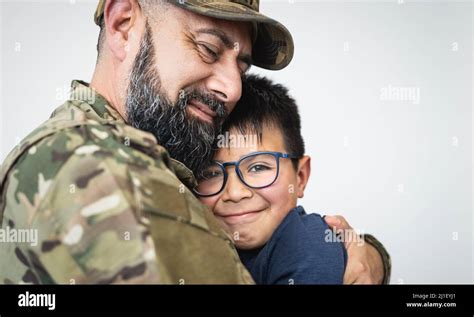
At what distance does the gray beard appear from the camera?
1669mm

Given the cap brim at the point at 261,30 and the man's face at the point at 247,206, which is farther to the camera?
the man's face at the point at 247,206

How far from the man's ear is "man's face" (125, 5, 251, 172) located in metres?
0.06

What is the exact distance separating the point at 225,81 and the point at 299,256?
613 millimetres

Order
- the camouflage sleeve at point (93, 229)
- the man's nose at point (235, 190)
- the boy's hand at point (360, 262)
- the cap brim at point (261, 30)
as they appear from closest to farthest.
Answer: the camouflage sleeve at point (93, 229), the cap brim at point (261, 30), the boy's hand at point (360, 262), the man's nose at point (235, 190)

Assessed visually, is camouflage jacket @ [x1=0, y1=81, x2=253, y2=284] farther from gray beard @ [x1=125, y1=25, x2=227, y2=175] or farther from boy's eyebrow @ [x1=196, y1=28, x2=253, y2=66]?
boy's eyebrow @ [x1=196, y1=28, x2=253, y2=66]

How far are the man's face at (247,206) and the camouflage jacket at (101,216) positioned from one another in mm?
733

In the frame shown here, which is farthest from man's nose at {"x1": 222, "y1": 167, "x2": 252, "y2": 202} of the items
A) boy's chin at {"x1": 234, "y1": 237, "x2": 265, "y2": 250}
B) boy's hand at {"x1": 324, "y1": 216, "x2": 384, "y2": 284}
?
boy's hand at {"x1": 324, "y1": 216, "x2": 384, "y2": 284}

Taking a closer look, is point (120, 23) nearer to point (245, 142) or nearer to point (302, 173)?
point (245, 142)

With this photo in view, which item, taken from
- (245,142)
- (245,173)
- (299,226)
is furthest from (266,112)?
(299,226)

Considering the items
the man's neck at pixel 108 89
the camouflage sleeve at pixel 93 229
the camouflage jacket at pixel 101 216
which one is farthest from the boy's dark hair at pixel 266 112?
the camouflage sleeve at pixel 93 229

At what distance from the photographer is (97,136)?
1.12m

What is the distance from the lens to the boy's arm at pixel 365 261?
1732mm

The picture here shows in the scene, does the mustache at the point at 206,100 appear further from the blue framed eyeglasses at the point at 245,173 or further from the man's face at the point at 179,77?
the blue framed eyeglasses at the point at 245,173
